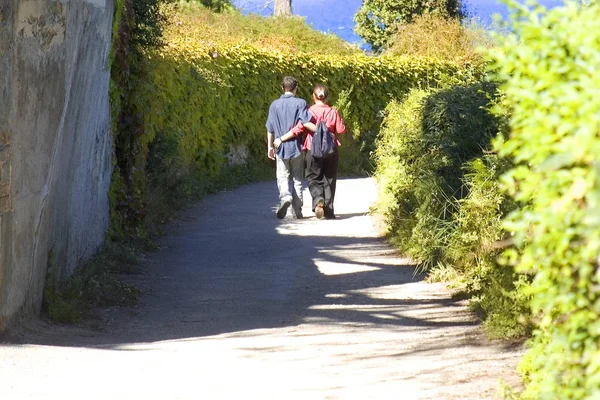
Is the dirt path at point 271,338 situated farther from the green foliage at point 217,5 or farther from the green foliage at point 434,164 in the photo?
the green foliage at point 217,5

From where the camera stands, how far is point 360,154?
83.7 feet

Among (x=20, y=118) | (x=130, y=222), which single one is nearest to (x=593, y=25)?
(x=20, y=118)

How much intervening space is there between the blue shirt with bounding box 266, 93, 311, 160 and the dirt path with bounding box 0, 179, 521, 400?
7.19 ft

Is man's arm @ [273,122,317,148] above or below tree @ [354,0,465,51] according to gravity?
below

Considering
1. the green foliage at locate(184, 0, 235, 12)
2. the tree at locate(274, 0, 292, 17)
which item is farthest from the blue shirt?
the tree at locate(274, 0, 292, 17)

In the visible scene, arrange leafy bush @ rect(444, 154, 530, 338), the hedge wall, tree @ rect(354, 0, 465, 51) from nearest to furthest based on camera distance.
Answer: leafy bush @ rect(444, 154, 530, 338)
the hedge wall
tree @ rect(354, 0, 465, 51)

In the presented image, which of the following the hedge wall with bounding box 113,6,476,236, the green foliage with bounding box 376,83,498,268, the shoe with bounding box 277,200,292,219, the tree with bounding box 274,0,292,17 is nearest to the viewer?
the green foliage with bounding box 376,83,498,268

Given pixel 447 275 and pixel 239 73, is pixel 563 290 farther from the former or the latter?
pixel 239 73

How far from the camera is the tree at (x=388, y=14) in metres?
34.3

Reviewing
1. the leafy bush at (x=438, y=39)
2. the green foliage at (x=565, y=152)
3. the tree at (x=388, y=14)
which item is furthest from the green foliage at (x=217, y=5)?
the green foliage at (x=565, y=152)

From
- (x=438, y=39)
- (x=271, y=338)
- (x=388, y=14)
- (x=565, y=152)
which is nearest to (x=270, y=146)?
(x=271, y=338)

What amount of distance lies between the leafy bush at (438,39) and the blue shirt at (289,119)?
17.3 meters

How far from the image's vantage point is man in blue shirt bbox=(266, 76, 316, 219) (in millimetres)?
14594

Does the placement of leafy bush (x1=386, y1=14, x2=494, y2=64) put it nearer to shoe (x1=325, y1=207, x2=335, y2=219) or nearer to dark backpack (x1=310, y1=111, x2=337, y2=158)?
shoe (x1=325, y1=207, x2=335, y2=219)
